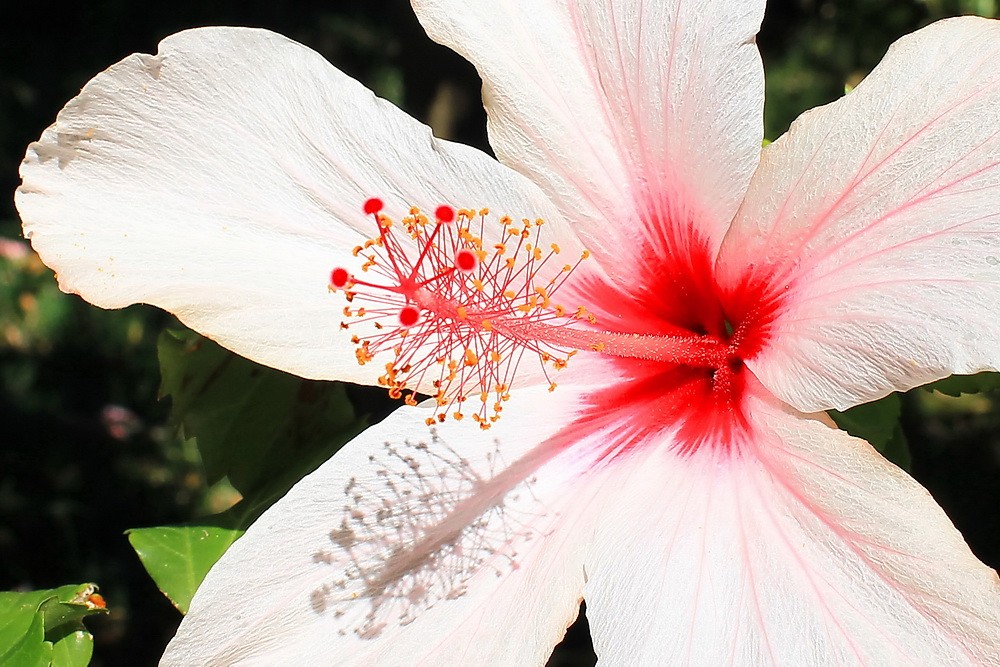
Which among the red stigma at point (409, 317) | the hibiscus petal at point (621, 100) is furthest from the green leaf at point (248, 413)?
the hibiscus petal at point (621, 100)

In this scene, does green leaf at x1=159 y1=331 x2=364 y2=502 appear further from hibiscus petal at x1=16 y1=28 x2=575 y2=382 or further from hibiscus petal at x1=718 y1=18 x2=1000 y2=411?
hibiscus petal at x1=718 y1=18 x2=1000 y2=411

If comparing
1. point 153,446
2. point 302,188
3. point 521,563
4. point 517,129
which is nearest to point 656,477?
point 521,563

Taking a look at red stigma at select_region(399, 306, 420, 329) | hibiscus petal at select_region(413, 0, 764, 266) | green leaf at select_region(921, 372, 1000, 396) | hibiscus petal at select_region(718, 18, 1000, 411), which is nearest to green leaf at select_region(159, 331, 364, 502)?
red stigma at select_region(399, 306, 420, 329)

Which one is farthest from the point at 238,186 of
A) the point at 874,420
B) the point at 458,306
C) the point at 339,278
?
the point at 874,420

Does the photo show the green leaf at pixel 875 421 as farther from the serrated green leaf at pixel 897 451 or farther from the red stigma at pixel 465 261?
the red stigma at pixel 465 261

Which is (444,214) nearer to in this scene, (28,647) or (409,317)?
(409,317)

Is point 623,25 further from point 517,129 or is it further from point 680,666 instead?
point 680,666
